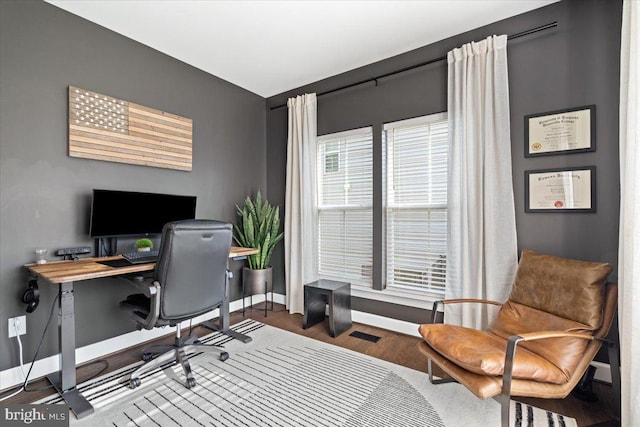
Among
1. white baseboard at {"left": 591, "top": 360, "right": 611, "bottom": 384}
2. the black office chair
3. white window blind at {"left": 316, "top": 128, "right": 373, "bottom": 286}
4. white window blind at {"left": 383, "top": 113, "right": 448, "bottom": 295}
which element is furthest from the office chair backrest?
white baseboard at {"left": 591, "top": 360, "right": 611, "bottom": 384}

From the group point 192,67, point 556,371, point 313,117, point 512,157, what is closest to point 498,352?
point 556,371

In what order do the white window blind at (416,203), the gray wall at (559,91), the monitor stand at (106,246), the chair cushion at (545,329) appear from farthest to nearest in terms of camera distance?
the white window blind at (416,203) < the monitor stand at (106,246) < the gray wall at (559,91) < the chair cushion at (545,329)

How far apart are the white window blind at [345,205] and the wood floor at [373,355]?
2.07 feet

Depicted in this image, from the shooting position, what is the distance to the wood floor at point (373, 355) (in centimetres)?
179

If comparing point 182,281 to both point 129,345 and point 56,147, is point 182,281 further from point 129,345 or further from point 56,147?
point 56,147

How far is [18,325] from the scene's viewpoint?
6.86 feet

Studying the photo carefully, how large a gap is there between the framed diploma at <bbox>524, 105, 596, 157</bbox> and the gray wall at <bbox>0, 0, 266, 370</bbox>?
3.21 m

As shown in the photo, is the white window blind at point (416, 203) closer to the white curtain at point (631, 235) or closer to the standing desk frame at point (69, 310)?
the white curtain at point (631, 235)

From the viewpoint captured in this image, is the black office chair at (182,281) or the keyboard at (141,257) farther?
the keyboard at (141,257)

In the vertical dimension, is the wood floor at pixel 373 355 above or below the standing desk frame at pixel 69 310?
below

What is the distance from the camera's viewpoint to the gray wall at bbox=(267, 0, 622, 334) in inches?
80.1

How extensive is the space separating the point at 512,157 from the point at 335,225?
1865 mm

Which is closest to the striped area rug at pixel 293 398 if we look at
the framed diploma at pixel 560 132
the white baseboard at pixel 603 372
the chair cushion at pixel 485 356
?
the chair cushion at pixel 485 356

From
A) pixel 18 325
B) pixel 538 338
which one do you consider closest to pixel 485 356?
pixel 538 338
